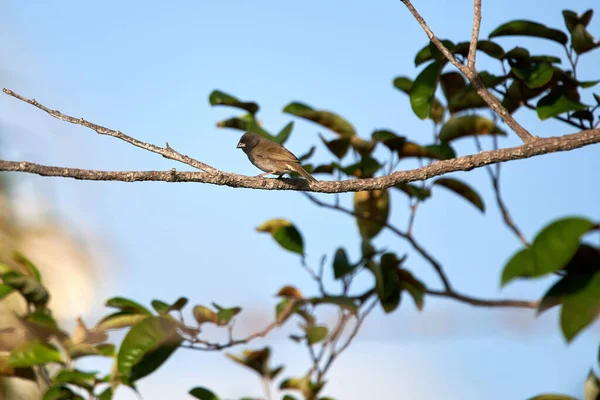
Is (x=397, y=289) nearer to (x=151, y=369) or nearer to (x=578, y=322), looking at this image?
(x=151, y=369)

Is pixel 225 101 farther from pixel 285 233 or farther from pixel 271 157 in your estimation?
pixel 285 233

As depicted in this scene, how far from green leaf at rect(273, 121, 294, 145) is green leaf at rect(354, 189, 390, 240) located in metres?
0.63

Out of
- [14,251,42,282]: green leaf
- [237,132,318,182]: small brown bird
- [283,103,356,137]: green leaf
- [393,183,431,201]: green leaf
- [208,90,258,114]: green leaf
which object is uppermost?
[208,90,258,114]: green leaf

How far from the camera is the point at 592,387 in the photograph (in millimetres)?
1784

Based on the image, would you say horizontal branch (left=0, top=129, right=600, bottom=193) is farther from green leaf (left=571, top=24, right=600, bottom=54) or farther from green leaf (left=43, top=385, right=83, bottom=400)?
green leaf (left=43, top=385, right=83, bottom=400)

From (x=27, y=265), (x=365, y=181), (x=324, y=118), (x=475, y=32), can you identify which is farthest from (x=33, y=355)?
(x=475, y=32)

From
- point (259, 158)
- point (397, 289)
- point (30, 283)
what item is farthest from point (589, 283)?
point (259, 158)

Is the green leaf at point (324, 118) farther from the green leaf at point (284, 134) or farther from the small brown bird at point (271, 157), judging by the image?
the small brown bird at point (271, 157)

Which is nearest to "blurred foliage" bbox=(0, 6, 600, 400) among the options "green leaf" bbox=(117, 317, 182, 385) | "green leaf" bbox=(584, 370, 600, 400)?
"green leaf" bbox=(117, 317, 182, 385)

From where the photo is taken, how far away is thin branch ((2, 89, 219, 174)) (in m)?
2.35

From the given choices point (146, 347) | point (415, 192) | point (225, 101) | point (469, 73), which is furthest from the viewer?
point (225, 101)

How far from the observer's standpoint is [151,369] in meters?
3.14

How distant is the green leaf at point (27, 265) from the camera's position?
3.62 metres

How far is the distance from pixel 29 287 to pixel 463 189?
8.56 feet
